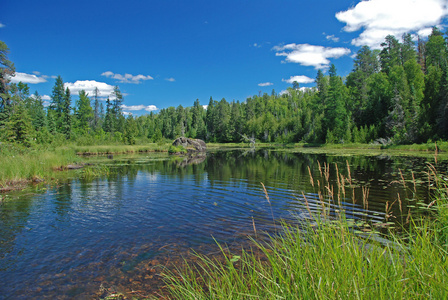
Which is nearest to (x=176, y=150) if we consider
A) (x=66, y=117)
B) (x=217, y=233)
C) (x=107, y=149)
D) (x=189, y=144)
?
(x=189, y=144)

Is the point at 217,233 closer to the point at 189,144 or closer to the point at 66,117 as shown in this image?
the point at 189,144

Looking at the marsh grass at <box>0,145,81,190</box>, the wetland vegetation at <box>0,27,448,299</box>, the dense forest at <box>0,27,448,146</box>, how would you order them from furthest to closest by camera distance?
the dense forest at <box>0,27,448,146</box>
the marsh grass at <box>0,145,81,190</box>
the wetland vegetation at <box>0,27,448,299</box>

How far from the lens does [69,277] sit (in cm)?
483

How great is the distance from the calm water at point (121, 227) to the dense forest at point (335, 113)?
1579 centimetres

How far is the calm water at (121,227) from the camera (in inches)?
187

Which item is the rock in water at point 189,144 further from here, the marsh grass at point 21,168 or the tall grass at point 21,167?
the marsh grass at point 21,168

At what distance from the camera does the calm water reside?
15.6 ft

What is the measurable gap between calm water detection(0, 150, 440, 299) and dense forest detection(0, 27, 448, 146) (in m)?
15.8

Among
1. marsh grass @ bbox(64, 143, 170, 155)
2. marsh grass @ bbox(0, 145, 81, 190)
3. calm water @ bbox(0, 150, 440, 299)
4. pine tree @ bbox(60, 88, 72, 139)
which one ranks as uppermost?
pine tree @ bbox(60, 88, 72, 139)

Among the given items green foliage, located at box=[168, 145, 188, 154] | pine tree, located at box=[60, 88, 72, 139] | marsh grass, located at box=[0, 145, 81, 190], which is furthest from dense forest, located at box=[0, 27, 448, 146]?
green foliage, located at box=[168, 145, 188, 154]

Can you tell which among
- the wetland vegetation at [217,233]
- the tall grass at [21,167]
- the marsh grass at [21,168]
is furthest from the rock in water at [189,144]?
the marsh grass at [21,168]

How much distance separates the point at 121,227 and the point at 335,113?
205 ft

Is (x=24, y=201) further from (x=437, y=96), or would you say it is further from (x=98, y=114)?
(x=98, y=114)

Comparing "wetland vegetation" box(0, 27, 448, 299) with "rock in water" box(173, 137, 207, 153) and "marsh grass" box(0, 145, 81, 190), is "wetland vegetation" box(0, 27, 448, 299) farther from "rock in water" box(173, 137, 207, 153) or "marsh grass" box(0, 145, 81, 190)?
"rock in water" box(173, 137, 207, 153)
